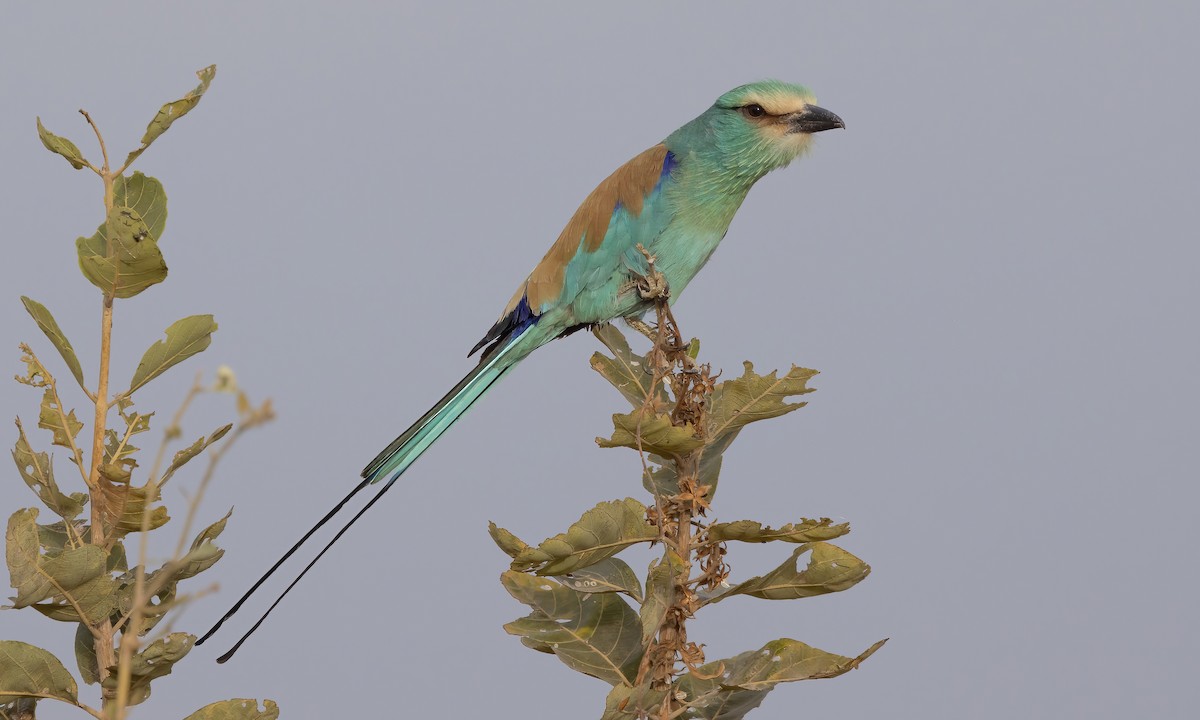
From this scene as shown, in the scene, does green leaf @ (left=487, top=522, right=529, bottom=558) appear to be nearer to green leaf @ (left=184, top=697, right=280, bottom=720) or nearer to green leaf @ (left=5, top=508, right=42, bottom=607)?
green leaf @ (left=184, top=697, right=280, bottom=720)

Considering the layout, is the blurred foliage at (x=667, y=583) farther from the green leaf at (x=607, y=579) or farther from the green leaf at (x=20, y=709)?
the green leaf at (x=20, y=709)

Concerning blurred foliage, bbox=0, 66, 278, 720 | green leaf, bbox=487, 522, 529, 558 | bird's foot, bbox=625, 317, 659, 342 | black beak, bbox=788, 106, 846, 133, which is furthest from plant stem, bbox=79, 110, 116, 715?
black beak, bbox=788, 106, 846, 133

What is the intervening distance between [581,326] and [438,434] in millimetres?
742

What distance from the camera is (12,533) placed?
1987 millimetres

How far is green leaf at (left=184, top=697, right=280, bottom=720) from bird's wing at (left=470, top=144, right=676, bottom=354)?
4.85 ft

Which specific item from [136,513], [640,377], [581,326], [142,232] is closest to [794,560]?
Answer: [640,377]

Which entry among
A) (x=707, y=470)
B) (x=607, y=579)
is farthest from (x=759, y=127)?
(x=607, y=579)

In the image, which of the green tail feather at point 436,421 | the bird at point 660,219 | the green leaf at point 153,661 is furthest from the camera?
the bird at point 660,219

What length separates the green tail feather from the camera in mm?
2793

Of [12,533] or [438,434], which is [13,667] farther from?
[438,434]

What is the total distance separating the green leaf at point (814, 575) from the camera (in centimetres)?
209

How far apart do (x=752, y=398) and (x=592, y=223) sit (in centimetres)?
143

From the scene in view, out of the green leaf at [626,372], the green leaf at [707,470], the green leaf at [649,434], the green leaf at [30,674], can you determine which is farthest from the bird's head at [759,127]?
the green leaf at [30,674]

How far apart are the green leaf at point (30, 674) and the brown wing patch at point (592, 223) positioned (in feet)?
5.79
